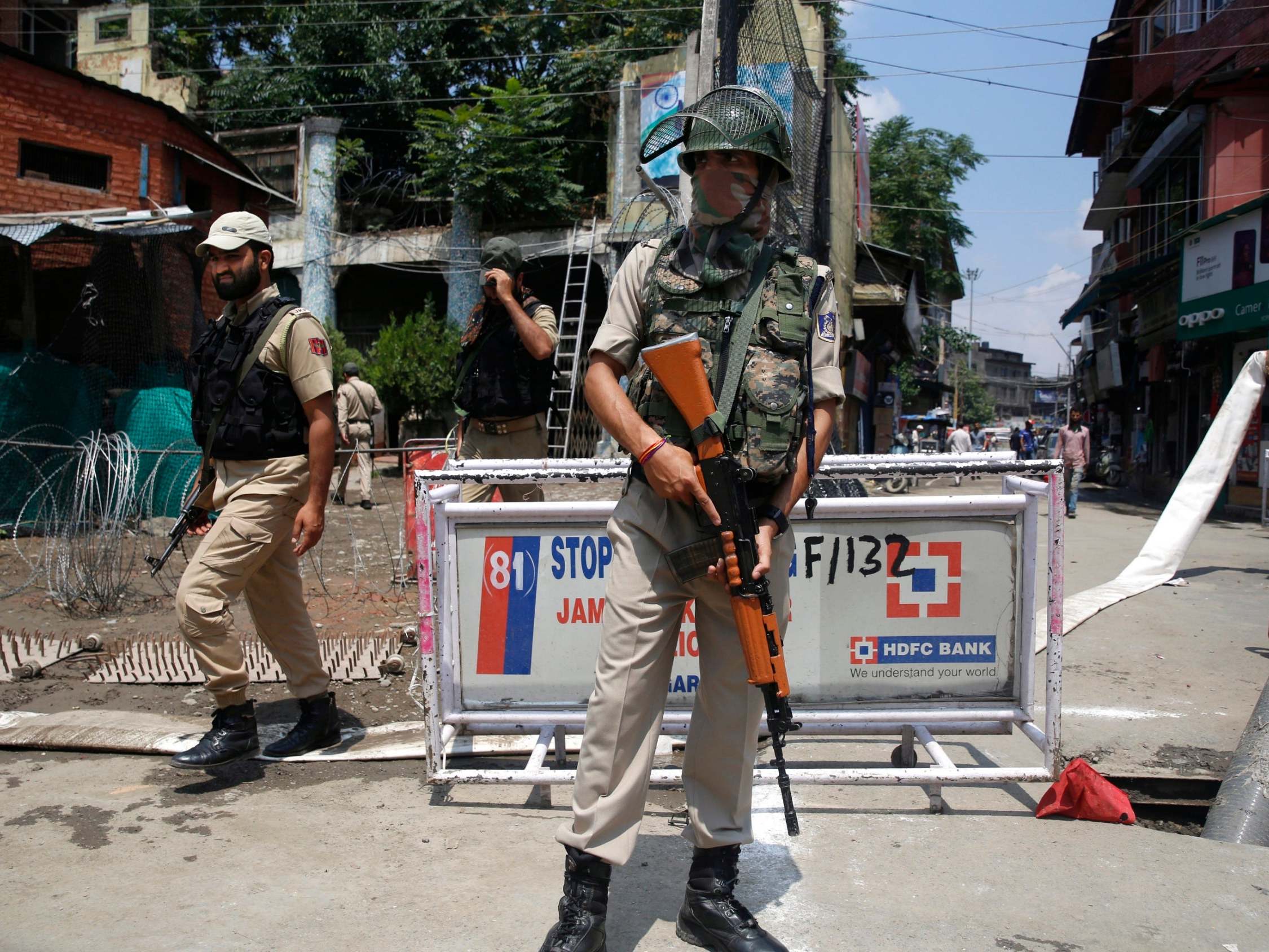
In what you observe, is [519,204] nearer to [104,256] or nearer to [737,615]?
[104,256]

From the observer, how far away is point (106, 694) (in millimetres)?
4664

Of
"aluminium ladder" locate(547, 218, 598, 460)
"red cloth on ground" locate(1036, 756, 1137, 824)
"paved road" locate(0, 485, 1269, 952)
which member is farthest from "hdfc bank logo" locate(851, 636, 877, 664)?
"aluminium ladder" locate(547, 218, 598, 460)

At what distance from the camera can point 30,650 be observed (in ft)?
16.8

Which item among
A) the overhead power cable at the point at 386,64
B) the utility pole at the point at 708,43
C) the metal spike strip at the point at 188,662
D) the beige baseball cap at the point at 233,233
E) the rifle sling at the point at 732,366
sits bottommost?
the metal spike strip at the point at 188,662

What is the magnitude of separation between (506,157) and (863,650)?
1802 cm

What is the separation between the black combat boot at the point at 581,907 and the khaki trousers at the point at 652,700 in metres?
0.05

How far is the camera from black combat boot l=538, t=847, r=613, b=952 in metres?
2.24

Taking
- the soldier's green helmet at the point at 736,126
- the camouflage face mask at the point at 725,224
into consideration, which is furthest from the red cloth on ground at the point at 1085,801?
the soldier's green helmet at the point at 736,126

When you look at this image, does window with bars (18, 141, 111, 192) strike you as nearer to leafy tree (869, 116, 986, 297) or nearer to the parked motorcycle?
leafy tree (869, 116, 986, 297)

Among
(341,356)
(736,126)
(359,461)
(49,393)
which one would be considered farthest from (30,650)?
(341,356)

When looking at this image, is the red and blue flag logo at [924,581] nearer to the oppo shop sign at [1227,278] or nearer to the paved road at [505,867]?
the paved road at [505,867]

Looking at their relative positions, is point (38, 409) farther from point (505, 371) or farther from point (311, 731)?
point (311, 731)

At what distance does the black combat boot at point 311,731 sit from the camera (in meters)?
3.73

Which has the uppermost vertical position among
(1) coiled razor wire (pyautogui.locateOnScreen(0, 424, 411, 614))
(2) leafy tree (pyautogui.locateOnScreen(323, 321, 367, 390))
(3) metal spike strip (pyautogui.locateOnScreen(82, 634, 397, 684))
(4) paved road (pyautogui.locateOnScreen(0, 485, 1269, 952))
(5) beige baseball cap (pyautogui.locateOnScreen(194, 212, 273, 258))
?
(2) leafy tree (pyautogui.locateOnScreen(323, 321, 367, 390))
